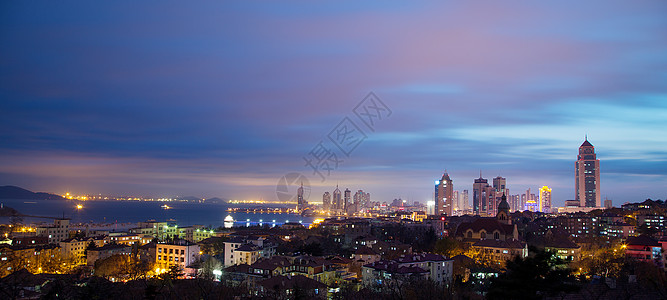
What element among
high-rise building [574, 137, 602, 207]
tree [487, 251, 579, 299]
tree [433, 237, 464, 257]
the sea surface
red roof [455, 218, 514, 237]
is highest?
high-rise building [574, 137, 602, 207]

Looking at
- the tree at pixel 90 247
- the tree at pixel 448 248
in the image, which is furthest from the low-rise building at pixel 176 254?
the tree at pixel 448 248

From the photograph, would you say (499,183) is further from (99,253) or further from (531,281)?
(531,281)

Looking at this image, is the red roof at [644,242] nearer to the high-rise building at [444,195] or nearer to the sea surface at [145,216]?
the sea surface at [145,216]

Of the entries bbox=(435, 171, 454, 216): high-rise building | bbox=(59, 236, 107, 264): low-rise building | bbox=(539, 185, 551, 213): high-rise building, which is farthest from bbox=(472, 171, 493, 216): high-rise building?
bbox=(59, 236, 107, 264): low-rise building

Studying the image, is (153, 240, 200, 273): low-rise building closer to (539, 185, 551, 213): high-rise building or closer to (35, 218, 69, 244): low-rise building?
(35, 218, 69, 244): low-rise building

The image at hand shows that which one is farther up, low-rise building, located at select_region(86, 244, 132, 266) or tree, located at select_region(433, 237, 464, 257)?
tree, located at select_region(433, 237, 464, 257)

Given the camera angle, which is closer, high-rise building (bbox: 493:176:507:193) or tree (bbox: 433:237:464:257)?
tree (bbox: 433:237:464:257)

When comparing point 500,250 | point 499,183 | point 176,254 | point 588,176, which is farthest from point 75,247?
point 499,183
